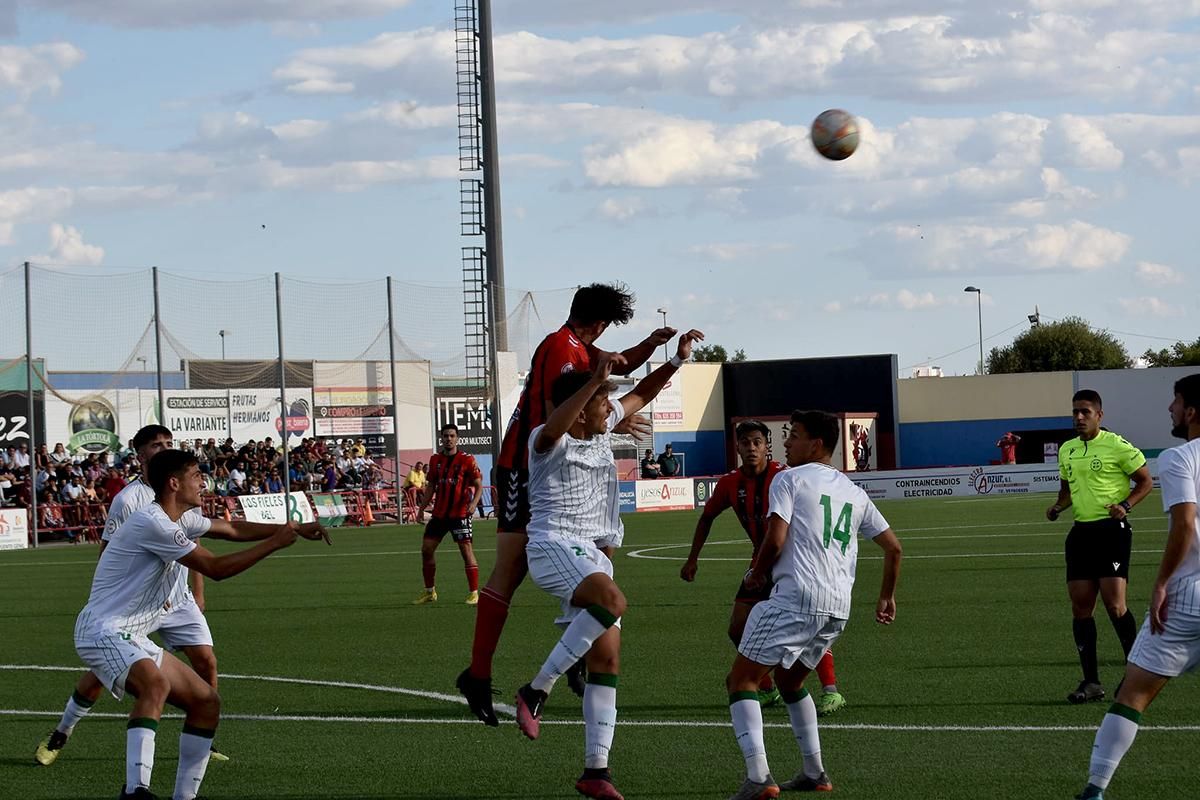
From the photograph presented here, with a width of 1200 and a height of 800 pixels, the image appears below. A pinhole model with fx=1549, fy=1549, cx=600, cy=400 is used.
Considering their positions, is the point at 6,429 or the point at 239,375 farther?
the point at 239,375

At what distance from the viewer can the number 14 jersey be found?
7133mm

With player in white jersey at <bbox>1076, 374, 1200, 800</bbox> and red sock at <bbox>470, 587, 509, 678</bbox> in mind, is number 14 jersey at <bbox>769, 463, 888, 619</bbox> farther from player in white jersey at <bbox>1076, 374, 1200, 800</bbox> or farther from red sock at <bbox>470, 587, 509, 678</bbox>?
red sock at <bbox>470, 587, 509, 678</bbox>

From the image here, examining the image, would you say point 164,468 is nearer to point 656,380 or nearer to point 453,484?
point 656,380

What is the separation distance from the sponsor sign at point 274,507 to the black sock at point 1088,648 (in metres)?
29.4

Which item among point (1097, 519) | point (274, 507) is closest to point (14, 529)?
point (274, 507)

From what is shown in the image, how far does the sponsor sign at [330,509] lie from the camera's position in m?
40.7

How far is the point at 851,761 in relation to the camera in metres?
8.24

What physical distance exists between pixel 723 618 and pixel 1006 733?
716 cm

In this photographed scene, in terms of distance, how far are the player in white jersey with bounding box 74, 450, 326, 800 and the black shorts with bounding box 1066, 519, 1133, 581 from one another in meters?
6.03

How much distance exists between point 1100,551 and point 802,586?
4.43 m

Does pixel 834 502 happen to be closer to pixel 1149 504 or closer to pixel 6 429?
pixel 1149 504

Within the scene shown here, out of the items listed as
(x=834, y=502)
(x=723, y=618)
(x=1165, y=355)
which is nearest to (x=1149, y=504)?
(x=723, y=618)

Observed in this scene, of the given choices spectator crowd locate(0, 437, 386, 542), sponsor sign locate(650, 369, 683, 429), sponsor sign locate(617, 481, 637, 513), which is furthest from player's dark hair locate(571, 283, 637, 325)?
sponsor sign locate(650, 369, 683, 429)

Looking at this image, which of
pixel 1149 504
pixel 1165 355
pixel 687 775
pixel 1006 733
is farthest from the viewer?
pixel 1165 355
